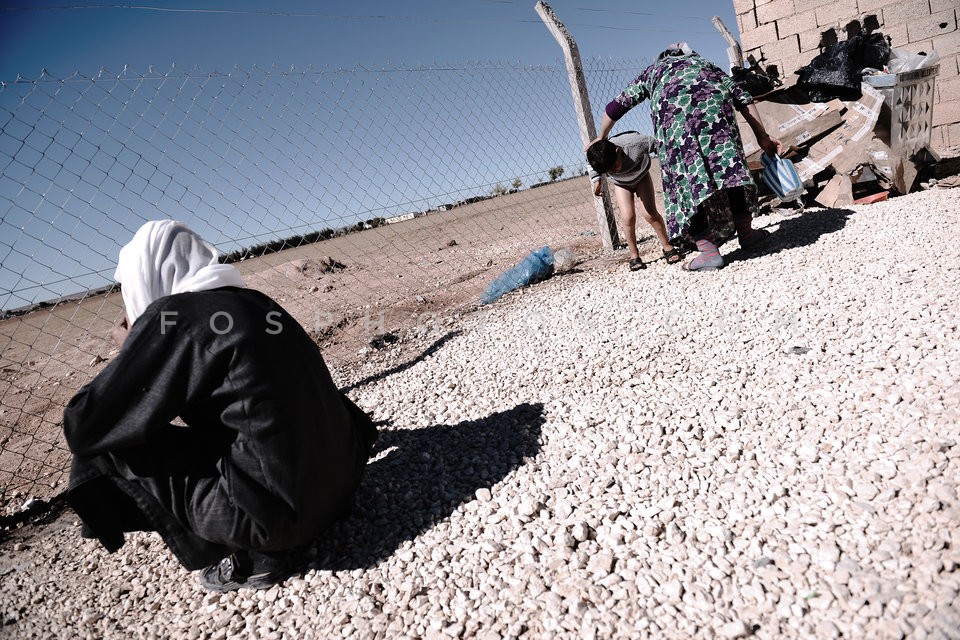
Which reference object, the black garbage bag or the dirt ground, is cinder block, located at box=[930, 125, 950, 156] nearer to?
the black garbage bag

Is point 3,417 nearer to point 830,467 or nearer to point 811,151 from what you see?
point 830,467

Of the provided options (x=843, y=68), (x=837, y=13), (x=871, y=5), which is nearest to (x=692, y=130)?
(x=843, y=68)

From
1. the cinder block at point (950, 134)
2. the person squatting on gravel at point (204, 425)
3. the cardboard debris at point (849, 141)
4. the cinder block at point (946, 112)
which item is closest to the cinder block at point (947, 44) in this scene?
the cinder block at point (946, 112)

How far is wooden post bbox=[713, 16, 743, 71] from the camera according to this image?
757cm

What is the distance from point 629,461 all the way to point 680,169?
110 inches

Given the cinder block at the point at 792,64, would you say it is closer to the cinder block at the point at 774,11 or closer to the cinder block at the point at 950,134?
the cinder block at the point at 774,11

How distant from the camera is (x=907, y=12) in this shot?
6.20 meters

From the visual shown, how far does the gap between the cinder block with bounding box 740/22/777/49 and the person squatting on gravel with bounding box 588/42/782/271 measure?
351 centimetres

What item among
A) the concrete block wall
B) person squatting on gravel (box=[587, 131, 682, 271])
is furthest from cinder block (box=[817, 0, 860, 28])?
person squatting on gravel (box=[587, 131, 682, 271])

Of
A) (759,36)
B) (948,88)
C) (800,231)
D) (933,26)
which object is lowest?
(800,231)

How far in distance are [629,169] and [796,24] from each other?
4.03 meters

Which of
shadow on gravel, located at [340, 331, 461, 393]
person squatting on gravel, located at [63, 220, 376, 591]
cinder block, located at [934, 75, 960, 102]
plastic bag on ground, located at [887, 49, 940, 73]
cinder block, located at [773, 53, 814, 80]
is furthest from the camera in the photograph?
cinder block, located at [773, 53, 814, 80]

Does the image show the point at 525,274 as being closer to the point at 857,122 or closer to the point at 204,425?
the point at 857,122

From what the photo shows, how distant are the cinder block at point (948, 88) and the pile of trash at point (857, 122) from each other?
0.84 metres
